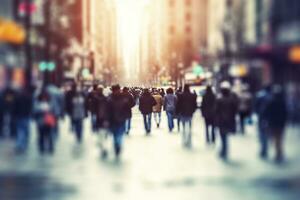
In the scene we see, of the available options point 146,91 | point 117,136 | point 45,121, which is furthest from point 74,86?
point 146,91

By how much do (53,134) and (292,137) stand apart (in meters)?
5.46

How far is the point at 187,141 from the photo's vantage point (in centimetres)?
1667

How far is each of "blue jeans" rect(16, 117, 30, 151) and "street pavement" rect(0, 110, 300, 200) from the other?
0.14m

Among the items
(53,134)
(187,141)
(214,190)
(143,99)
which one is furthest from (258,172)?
(143,99)

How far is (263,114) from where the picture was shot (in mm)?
9234

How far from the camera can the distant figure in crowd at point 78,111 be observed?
1345cm

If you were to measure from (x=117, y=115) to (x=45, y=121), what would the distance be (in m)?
1.55

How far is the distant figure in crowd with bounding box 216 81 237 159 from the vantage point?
473 inches

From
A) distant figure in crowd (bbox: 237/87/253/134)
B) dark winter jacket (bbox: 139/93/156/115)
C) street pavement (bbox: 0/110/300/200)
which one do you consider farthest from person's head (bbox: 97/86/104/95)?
dark winter jacket (bbox: 139/93/156/115)

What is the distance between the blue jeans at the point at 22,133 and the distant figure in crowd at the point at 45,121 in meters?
0.25

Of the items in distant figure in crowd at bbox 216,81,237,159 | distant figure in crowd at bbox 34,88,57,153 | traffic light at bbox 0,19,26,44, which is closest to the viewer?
traffic light at bbox 0,19,26,44

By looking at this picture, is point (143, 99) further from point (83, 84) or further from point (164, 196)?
point (164, 196)

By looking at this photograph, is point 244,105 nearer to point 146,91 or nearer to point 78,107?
point 78,107

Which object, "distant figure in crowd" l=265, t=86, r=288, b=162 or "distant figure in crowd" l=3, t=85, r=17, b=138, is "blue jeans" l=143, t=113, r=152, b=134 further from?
"distant figure in crowd" l=265, t=86, r=288, b=162
